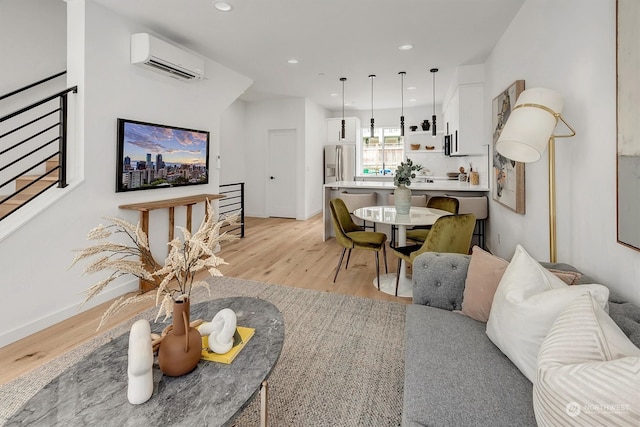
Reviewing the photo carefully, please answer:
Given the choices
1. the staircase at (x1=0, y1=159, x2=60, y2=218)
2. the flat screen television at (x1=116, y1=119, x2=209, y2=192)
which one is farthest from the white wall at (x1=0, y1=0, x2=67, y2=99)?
the flat screen television at (x1=116, y1=119, x2=209, y2=192)

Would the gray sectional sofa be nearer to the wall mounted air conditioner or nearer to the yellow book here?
the yellow book

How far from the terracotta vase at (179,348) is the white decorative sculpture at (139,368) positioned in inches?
3.8

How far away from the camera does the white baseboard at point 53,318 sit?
7.66 ft

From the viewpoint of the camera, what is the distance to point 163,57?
333 cm

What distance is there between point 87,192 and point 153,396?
253 centimetres

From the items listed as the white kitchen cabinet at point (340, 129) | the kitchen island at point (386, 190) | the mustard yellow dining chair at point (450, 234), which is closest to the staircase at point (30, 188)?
the mustard yellow dining chair at point (450, 234)

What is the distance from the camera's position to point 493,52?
409cm

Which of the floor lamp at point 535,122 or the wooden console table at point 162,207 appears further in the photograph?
the wooden console table at point 162,207

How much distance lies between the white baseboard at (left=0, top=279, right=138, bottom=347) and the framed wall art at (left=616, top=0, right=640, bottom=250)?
2.89m

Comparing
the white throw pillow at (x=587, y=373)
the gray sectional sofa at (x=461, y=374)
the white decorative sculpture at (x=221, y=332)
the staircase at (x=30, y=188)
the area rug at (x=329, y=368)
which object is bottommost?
the area rug at (x=329, y=368)

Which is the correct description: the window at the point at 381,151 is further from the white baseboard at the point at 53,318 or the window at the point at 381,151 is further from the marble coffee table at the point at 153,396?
the marble coffee table at the point at 153,396

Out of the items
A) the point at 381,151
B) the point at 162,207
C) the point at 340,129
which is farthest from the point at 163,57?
the point at 381,151

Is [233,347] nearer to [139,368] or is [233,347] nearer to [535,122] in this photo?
[139,368]

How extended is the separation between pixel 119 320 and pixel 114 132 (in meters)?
1.76
